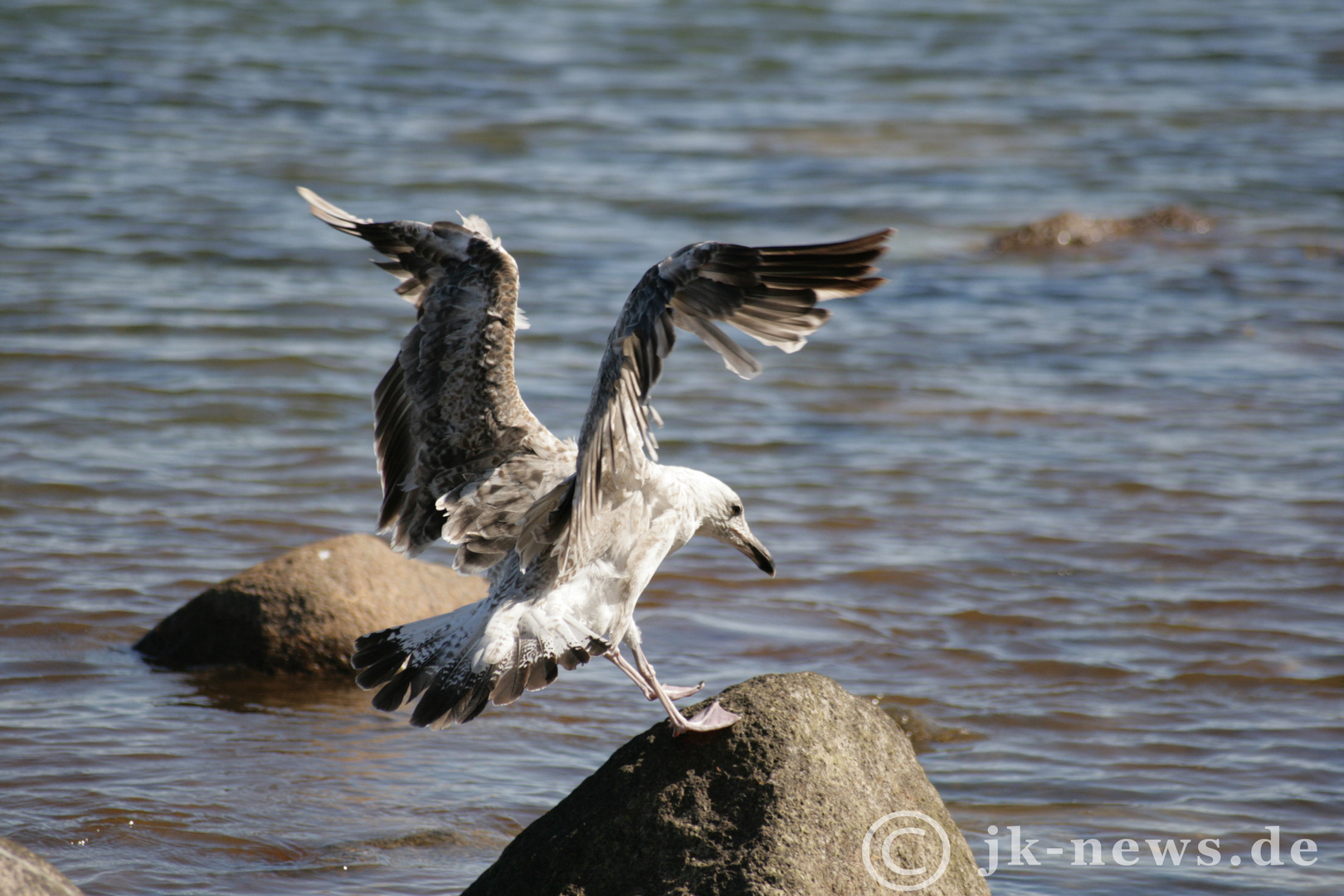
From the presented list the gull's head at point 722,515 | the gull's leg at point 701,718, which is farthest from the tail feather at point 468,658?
the gull's head at point 722,515

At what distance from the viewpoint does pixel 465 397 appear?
4293 mm

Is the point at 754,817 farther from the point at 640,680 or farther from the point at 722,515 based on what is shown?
the point at 722,515

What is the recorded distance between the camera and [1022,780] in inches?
190

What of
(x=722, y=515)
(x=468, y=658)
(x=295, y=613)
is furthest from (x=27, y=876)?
(x=295, y=613)

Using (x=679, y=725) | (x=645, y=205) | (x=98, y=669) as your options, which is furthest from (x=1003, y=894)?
(x=645, y=205)

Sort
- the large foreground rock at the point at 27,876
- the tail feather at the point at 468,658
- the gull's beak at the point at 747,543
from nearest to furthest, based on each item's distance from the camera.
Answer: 1. the large foreground rock at the point at 27,876
2. the tail feather at the point at 468,658
3. the gull's beak at the point at 747,543

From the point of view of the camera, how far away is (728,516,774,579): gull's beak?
14.2 feet

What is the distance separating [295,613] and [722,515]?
1.93 metres

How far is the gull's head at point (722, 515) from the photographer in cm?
417

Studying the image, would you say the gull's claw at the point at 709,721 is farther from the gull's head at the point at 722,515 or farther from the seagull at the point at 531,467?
the gull's head at the point at 722,515

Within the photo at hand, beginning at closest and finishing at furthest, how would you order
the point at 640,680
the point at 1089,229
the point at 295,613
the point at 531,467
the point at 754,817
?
1. the point at 754,817
2. the point at 640,680
3. the point at 531,467
4. the point at 295,613
5. the point at 1089,229

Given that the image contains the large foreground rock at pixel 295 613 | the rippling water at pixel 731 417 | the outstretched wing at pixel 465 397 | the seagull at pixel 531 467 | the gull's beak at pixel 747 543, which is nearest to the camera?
the seagull at pixel 531 467

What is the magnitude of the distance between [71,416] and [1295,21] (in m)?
19.3

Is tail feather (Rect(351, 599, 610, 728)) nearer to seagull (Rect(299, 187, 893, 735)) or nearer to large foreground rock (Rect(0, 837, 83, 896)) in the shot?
seagull (Rect(299, 187, 893, 735))
